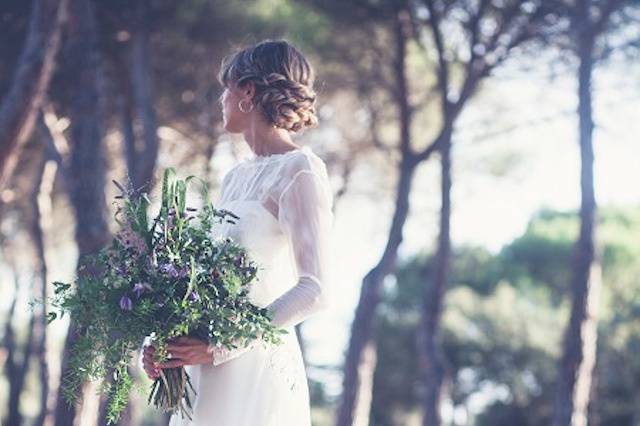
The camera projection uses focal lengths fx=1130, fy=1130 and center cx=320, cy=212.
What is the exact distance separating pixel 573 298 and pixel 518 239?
14438 millimetres

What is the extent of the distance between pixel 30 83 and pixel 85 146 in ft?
2.49

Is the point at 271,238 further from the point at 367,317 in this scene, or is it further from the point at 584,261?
the point at 367,317

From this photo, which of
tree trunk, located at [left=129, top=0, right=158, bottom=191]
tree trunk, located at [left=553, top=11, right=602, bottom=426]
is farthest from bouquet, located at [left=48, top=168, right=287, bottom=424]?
tree trunk, located at [left=129, top=0, right=158, bottom=191]

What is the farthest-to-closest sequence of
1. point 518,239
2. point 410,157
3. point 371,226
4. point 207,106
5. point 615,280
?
point 518,239 → point 615,280 → point 371,226 → point 207,106 → point 410,157

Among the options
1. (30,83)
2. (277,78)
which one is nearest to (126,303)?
(277,78)

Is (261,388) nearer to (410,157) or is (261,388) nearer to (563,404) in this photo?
(563,404)

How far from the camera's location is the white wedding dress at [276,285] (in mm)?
2461

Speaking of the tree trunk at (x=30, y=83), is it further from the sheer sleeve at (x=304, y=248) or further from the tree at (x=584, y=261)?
the tree at (x=584, y=261)

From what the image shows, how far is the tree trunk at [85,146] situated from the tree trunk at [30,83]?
525mm

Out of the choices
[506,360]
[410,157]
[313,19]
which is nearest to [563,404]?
[410,157]

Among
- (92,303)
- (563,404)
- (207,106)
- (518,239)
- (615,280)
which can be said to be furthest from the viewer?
(518,239)

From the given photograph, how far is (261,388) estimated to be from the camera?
2.53 metres

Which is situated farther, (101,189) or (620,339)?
(620,339)

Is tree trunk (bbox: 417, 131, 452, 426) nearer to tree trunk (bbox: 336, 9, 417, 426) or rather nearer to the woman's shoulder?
tree trunk (bbox: 336, 9, 417, 426)
